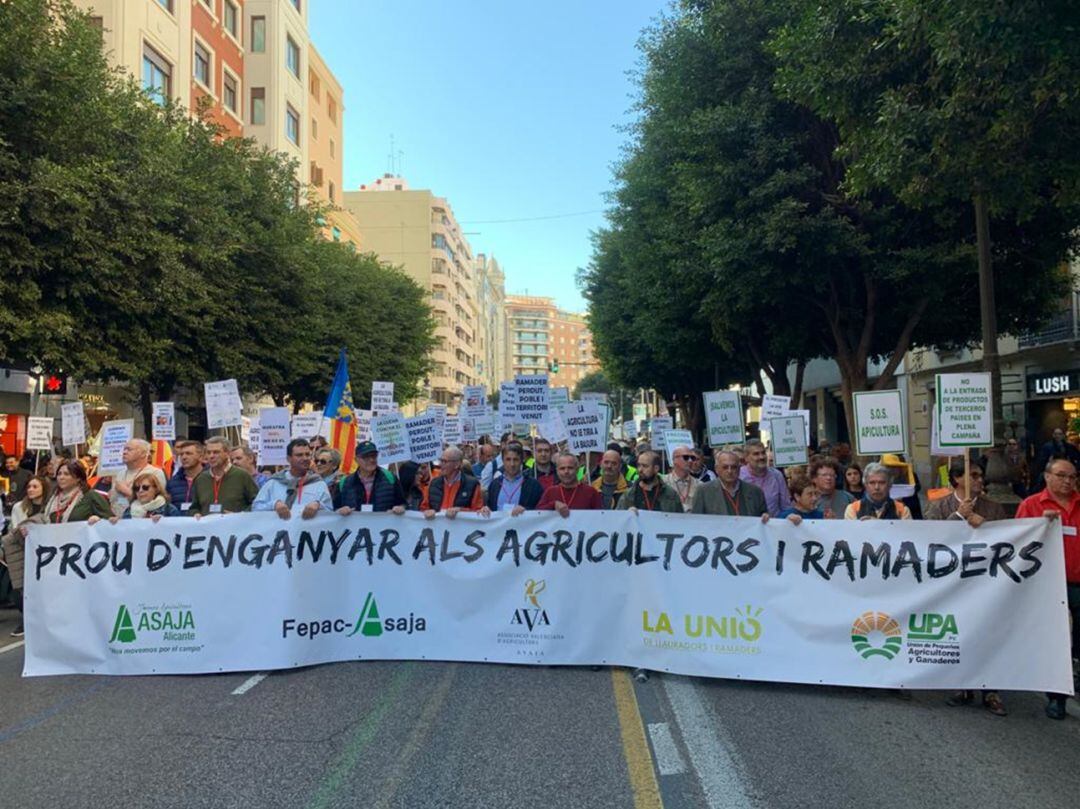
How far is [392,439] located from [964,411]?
5.91m

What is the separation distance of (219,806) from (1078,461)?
1577 centimetres

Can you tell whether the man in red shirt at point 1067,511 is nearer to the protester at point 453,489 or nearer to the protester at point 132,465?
the protester at point 453,489

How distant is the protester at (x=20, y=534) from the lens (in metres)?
7.66

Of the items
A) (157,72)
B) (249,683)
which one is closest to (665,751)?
(249,683)

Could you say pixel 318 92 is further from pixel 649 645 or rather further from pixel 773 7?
pixel 649 645

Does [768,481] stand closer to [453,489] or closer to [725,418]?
[453,489]

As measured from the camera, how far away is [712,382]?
126ft

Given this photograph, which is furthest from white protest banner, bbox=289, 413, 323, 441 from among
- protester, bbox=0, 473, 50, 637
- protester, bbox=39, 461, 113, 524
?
protester, bbox=39, 461, 113, 524

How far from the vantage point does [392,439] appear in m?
9.67

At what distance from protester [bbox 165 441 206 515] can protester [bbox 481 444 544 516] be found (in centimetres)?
270

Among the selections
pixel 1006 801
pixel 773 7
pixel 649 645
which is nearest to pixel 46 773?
pixel 649 645

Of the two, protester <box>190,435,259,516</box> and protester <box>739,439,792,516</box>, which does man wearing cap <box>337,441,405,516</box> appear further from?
protester <box>739,439,792,516</box>

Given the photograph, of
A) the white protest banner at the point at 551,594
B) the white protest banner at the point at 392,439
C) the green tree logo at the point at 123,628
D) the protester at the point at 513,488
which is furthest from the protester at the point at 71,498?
the protester at the point at 513,488

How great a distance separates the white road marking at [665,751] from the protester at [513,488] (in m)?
3.07
